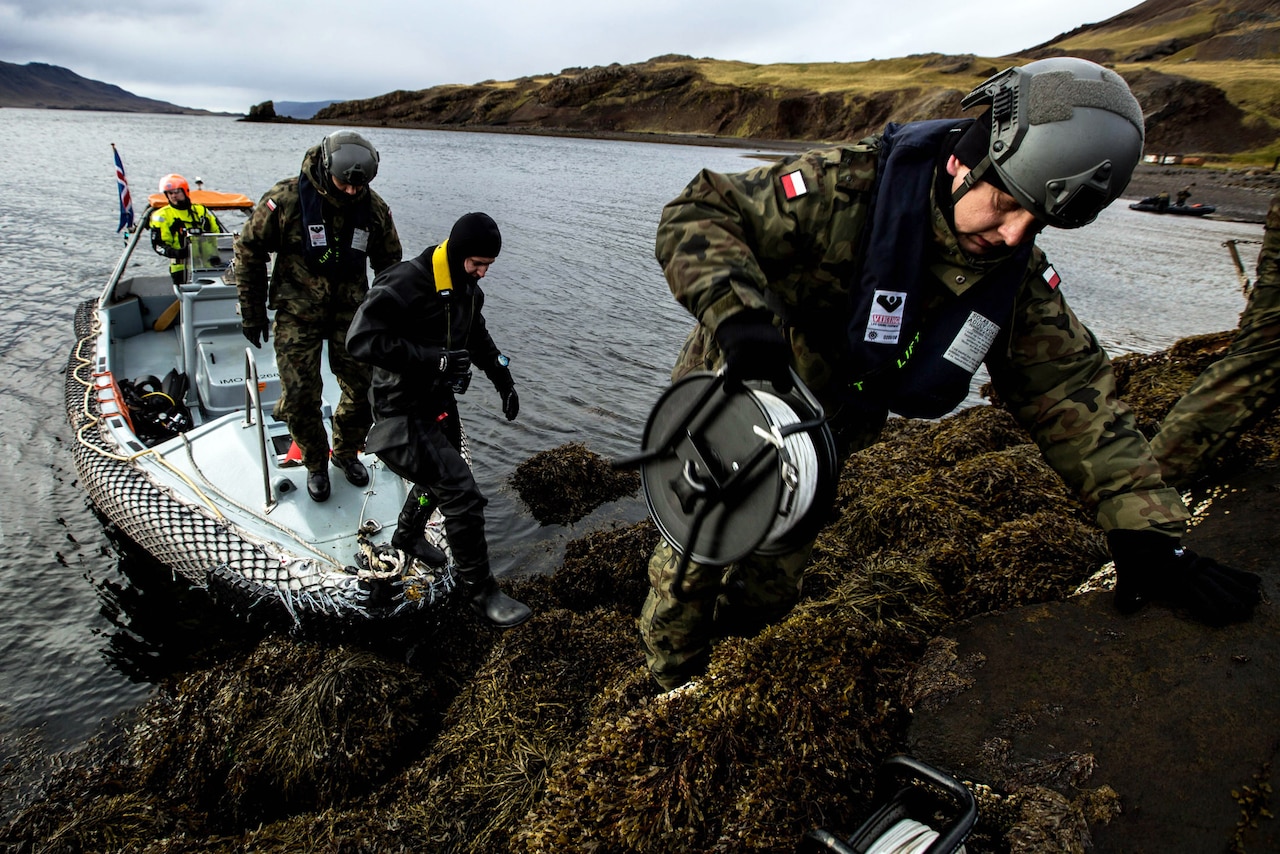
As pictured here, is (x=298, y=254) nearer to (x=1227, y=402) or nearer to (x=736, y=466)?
(x=736, y=466)

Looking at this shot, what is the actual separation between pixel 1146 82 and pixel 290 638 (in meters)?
72.0

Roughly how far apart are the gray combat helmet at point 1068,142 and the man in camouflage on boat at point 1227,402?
2.58 m

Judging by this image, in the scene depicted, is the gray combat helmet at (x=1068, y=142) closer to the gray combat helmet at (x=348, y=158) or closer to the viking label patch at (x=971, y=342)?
the viking label patch at (x=971, y=342)

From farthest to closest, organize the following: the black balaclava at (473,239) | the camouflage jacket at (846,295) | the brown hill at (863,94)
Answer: the brown hill at (863,94) → the black balaclava at (473,239) → the camouflage jacket at (846,295)

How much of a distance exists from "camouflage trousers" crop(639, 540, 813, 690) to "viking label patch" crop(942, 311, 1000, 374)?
0.93 meters

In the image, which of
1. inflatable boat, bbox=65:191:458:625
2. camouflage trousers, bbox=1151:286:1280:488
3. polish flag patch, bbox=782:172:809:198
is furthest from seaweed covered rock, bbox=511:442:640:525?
polish flag patch, bbox=782:172:809:198

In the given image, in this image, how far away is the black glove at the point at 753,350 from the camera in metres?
1.90

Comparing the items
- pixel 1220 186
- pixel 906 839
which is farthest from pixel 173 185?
pixel 1220 186

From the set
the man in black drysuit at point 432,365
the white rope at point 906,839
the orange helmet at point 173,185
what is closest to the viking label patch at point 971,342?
the white rope at point 906,839

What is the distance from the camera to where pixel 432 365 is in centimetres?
427

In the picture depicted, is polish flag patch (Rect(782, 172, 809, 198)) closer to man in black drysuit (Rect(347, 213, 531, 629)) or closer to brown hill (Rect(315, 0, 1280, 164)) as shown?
man in black drysuit (Rect(347, 213, 531, 629))

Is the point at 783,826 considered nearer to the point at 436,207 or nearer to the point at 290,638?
the point at 290,638

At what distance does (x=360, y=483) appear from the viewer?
600 cm

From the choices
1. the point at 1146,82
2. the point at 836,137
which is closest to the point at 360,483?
the point at 1146,82
